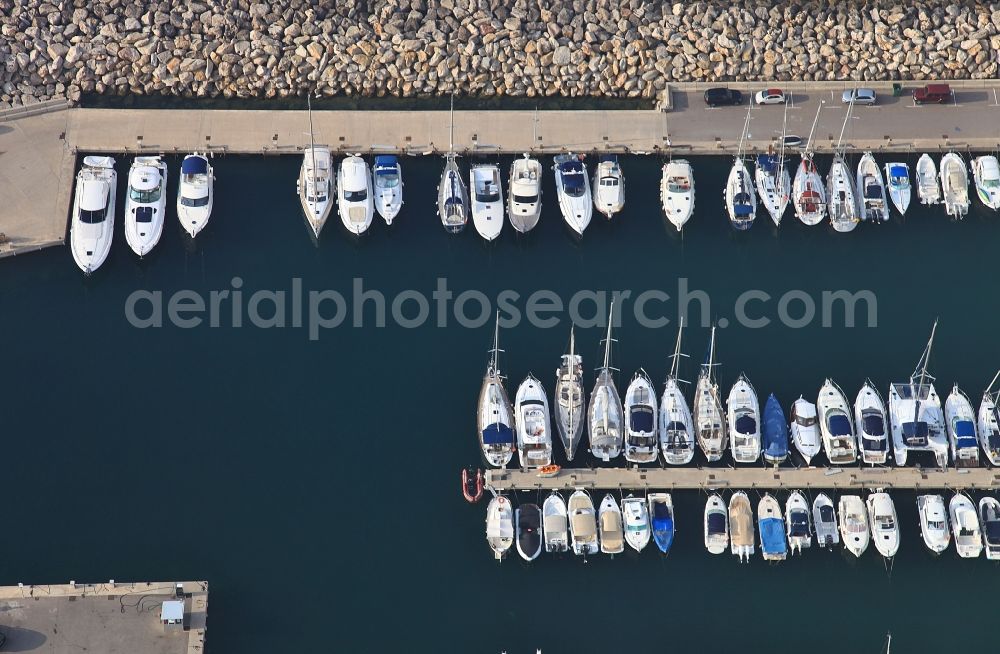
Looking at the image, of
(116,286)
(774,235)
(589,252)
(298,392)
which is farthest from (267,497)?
(774,235)

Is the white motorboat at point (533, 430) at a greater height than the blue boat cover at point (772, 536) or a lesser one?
greater

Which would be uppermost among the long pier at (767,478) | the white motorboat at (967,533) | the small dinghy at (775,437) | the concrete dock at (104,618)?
the small dinghy at (775,437)

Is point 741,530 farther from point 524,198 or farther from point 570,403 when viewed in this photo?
point 524,198

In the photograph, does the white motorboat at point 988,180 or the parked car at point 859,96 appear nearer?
the white motorboat at point 988,180

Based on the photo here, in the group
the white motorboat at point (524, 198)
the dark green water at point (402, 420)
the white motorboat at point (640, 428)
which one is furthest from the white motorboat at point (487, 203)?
the white motorboat at point (640, 428)

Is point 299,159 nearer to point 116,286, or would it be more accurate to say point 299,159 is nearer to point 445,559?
point 116,286

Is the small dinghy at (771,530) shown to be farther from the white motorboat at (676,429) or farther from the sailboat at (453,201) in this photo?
the sailboat at (453,201)

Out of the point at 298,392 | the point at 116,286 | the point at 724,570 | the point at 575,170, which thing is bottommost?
the point at 724,570
